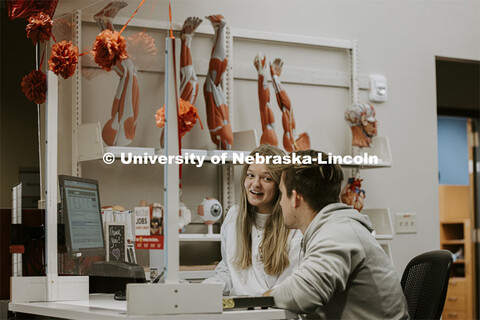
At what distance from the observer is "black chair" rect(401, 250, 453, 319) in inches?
85.6

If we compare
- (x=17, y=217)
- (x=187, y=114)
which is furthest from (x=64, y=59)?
(x=187, y=114)

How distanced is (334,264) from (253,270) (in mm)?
1104

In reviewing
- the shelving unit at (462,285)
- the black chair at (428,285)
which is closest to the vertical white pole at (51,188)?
the black chair at (428,285)

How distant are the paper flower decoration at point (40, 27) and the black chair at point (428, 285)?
4.83 ft

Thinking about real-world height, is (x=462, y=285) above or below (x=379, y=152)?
below

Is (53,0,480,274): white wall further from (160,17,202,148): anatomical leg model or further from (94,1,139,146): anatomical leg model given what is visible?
(94,1,139,146): anatomical leg model

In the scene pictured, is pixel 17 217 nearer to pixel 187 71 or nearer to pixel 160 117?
pixel 160 117

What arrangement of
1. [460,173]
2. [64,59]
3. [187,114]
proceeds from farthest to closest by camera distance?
1. [460,173]
2. [187,114]
3. [64,59]

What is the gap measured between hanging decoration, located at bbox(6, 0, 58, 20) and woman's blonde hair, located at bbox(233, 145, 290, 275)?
3.69 feet

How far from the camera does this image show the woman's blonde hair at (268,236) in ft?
9.68

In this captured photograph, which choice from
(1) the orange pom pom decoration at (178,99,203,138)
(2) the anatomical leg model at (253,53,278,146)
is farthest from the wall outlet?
(1) the orange pom pom decoration at (178,99,203,138)

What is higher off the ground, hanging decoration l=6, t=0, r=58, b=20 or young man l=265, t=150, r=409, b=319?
hanging decoration l=6, t=0, r=58, b=20

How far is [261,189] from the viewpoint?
3.09m

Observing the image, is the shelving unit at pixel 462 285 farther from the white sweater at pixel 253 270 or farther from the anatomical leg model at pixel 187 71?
the anatomical leg model at pixel 187 71
